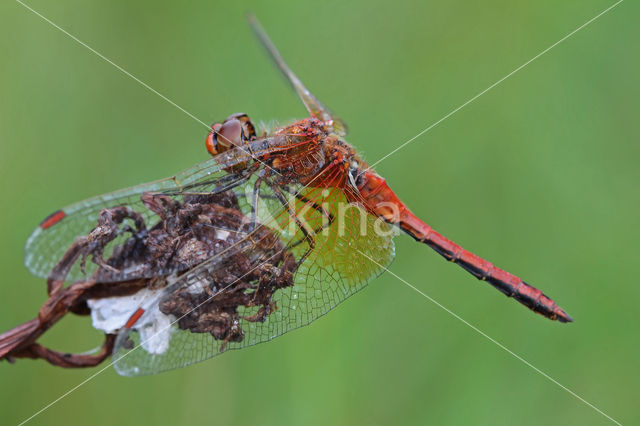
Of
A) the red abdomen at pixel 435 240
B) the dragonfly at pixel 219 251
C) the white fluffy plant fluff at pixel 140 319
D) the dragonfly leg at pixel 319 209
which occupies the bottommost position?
the white fluffy plant fluff at pixel 140 319

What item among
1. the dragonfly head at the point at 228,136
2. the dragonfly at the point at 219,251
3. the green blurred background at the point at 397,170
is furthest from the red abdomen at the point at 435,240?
the dragonfly head at the point at 228,136

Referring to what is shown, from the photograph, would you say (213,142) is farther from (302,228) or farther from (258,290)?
(258,290)

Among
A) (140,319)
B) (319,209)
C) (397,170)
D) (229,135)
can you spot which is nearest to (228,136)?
(229,135)

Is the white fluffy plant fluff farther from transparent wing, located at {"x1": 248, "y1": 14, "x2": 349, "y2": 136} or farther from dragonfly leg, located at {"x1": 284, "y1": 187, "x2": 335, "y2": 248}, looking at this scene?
transparent wing, located at {"x1": 248, "y1": 14, "x2": 349, "y2": 136}

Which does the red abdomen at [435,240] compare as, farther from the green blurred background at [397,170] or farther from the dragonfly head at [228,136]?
the dragonfly head at [228,136]

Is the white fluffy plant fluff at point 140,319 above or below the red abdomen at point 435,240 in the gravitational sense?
below

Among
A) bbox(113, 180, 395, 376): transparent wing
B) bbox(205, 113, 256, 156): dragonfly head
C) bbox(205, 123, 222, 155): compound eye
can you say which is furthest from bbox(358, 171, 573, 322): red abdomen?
bbox(205, 123, 222, 155): compound eye
